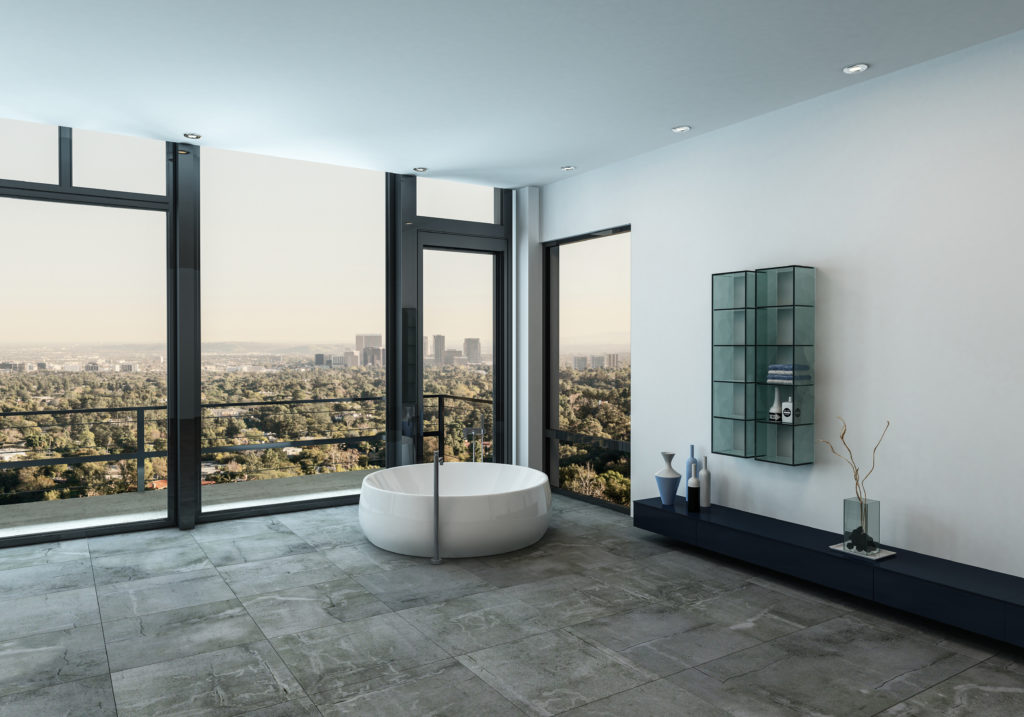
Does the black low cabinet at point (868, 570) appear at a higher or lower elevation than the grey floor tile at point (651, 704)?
higher

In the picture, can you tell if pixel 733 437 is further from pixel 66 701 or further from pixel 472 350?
pixel 66 701

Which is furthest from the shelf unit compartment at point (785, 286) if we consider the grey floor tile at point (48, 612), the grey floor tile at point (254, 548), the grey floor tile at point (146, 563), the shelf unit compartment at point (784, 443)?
the grey floor tile at point (48, 612)

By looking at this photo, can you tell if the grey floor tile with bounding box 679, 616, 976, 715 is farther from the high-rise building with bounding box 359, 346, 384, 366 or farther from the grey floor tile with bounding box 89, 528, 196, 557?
the high-rise building with bounding box 359, 346, 384, 366

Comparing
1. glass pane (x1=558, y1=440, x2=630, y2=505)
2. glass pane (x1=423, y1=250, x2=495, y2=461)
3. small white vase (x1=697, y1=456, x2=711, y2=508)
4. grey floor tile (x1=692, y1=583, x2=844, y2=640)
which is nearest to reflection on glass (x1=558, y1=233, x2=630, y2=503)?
glass pane (x1=558, y1=440, x2=630, y2=505)

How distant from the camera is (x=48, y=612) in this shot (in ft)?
11.1

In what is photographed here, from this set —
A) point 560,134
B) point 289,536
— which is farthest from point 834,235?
point 289,536

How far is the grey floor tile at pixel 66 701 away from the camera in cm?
246

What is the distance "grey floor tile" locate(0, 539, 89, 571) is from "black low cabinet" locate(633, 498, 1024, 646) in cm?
366

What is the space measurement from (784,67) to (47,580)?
4.75 m

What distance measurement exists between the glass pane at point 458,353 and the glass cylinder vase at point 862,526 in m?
3.03

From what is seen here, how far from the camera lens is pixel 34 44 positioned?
10.6ft

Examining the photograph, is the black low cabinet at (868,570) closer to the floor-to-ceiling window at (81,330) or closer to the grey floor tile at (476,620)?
the grey floor tile at (476,620)

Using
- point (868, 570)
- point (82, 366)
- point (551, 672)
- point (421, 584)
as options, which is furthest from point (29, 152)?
point (868, 570)

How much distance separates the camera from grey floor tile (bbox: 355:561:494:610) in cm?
355
